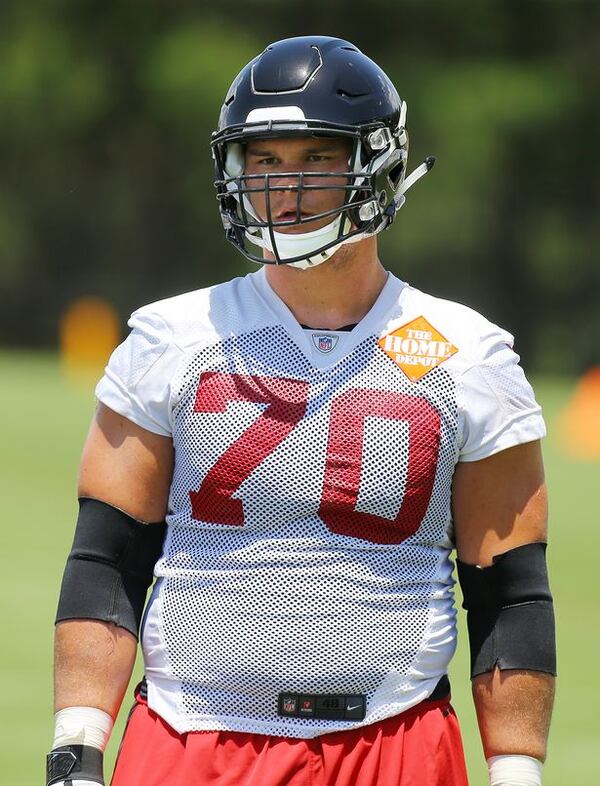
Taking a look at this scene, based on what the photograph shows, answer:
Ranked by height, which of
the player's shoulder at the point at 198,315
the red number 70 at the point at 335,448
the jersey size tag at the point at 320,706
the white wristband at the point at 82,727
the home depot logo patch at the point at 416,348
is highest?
the player's shoulder at the point at 198,315

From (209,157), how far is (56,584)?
20.7m

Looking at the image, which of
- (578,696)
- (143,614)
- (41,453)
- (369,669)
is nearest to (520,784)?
(369,669)

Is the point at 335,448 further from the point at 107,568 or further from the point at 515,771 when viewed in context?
the point at 515,771

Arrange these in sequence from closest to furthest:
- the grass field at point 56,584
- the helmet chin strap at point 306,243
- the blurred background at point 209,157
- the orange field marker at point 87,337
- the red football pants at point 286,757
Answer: the red football pants at point 286,757
the helmet chin strap at point 306,243
the grass field at point 56,584
the orange field marker at point 87,337
the blurred background at point 209,157

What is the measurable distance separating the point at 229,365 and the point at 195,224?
2483cm

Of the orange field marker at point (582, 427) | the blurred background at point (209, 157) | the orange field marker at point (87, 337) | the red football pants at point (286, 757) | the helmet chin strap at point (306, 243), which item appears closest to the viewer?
the red football pants at point (286, 757)

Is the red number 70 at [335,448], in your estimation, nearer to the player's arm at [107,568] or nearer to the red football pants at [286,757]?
the player's arm at [107,568]

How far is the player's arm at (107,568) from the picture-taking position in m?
2.52

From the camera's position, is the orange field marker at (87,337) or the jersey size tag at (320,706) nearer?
the jersey size tag at (320,706)

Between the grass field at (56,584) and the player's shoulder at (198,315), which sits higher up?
the player's shoulder at (198,315)

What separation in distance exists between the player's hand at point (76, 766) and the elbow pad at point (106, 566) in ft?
0.74

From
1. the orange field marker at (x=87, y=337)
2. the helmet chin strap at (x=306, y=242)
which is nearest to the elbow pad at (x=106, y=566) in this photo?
the helmet chin strap at (x=306, y=242)

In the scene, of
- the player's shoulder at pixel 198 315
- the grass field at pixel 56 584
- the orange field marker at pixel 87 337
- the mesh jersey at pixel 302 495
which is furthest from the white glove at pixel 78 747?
the orange field marker at pixel 87 337

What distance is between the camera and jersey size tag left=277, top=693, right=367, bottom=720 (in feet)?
8.16
